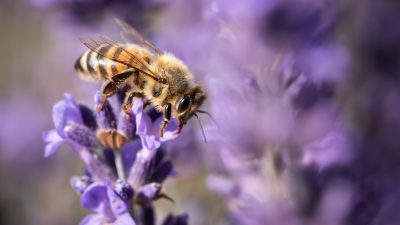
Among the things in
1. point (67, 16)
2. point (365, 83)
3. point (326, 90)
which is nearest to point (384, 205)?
point (326, 90)

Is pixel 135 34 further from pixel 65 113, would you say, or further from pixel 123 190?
pixel 123 190

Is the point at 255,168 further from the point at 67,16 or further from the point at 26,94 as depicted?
the point at 26,94

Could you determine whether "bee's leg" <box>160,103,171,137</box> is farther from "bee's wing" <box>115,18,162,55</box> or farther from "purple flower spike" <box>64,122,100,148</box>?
"bee's wing" <box>115,18,162,55</box>

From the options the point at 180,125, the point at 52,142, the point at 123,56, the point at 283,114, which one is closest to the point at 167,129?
the point at 180,125

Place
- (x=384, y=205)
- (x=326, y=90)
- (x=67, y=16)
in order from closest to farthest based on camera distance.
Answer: (x=384, y=205)
(x=326, y=90)
(x=67, y=16)

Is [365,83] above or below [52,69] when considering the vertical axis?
below

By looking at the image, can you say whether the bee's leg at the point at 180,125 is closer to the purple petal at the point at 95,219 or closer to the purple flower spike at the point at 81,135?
the purple flower spike at the point at 81,135

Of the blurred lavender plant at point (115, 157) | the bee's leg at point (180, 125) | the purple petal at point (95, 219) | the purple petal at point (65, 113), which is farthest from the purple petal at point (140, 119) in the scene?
the purple petal at point (95, 219)
